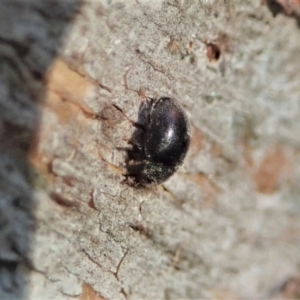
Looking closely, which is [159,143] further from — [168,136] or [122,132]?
[122,132]

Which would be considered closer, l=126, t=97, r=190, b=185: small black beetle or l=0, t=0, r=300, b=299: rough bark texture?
l=0, t=0, r=300, b=299: rough bark texture

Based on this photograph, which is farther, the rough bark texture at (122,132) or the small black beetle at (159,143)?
the small black beetle at (159,143)

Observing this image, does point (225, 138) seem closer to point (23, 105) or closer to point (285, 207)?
point (285, 207)

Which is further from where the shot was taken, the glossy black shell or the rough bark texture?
the glossy black shell

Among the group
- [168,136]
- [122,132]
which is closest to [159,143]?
[168,136]
